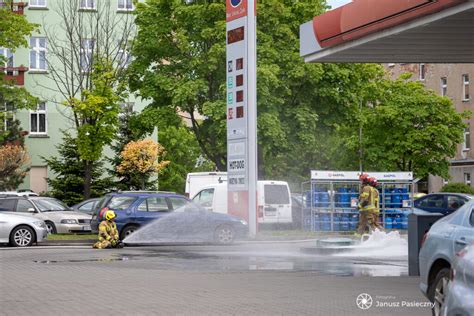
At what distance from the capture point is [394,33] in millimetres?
18859

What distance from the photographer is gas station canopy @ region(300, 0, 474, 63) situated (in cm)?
1766

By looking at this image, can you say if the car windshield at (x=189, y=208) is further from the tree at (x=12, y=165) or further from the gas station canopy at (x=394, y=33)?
the tree at (x=12, y=165)

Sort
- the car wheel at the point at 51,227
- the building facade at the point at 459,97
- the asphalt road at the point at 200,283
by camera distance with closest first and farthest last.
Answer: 1. the asphalt road at the point at 200,283
2. the car wheel at the point at 51,227
3. the building facade at the point at 459,97

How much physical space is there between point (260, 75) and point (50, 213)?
13133 mm

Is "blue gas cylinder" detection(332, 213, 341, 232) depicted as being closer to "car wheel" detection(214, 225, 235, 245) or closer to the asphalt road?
"car wheel" detection(214, 225, 235, 245)

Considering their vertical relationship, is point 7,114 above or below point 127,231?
above

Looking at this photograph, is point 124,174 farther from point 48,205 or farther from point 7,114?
point 48,205

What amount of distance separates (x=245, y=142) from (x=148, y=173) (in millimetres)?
24560

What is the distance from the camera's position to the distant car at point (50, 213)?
3081cm

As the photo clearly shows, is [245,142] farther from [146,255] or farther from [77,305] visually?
[77,305]

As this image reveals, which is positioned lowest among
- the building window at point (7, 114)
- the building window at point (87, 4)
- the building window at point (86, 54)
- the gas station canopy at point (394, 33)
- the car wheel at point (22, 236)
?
the car wheel at point (22, 236)

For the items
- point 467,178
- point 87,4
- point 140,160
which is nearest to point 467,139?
point 467,178

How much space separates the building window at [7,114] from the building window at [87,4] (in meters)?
6.40

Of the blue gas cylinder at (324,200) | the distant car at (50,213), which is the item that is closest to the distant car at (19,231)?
the distant car at (50,213)
